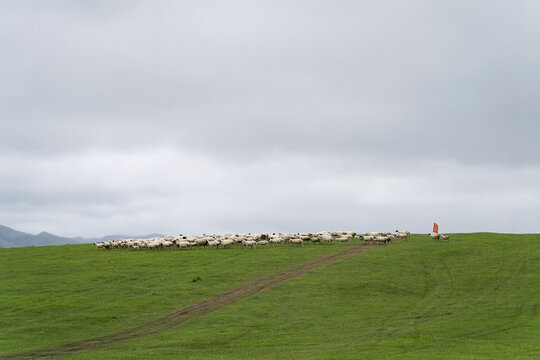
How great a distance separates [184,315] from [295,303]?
826cm

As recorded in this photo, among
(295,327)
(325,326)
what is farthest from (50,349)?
(325,326)

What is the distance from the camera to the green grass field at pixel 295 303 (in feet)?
84.9

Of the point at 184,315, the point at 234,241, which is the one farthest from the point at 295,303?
the point at 234,241

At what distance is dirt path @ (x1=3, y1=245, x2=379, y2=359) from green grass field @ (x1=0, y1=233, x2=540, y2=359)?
1.01m

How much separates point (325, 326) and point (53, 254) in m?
45.6

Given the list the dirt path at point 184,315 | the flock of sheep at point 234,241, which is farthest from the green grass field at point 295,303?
the flock of sheep at point 234,241

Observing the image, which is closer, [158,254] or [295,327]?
[295,327]

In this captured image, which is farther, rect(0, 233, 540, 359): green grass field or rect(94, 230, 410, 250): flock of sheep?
rect(94, 230, 410, 250): flock of sheep

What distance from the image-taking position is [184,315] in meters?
33.8

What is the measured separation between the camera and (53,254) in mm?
63500

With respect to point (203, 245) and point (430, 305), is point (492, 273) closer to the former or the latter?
point (430, 305)

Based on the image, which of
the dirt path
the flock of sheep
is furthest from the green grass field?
the flock of sheep

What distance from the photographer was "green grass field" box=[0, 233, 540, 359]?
84.9 feet

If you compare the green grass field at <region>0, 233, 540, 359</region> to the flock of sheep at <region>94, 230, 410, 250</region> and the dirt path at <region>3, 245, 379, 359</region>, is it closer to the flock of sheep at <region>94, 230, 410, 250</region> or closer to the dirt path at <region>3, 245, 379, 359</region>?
the dirt path at <region>3, 245, 379, 359</region>
